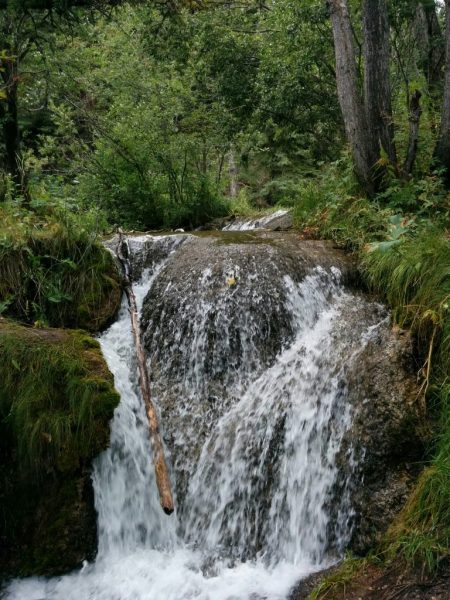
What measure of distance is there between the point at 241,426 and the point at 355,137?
15.0ft

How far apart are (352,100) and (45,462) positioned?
6.07m

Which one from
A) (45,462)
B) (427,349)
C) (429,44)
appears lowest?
(45,462)

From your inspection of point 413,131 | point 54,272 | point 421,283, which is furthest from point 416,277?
point 54,272

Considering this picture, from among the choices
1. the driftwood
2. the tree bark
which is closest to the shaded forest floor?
the driftwood

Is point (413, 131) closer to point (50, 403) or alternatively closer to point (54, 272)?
point (54, 272)

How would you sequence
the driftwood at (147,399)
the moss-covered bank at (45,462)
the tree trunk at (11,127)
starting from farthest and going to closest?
the tree trunk at (11,127) → the moss-covered bank at (45,462) → the driftwood at (147,399)

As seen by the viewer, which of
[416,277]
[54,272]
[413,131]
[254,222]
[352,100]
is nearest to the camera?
[416,277]

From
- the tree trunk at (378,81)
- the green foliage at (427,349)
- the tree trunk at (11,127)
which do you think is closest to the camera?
the green foliage at (427,349)

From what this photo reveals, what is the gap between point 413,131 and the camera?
19.7 ft

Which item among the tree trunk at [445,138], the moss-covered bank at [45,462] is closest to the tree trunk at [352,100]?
the tree trunk at [445,138]

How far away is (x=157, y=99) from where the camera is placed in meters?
10.4

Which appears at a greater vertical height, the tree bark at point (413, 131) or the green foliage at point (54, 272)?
the tree bark at point (413, 131)

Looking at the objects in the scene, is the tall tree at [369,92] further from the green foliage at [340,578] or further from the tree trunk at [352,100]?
the green foliage at [340,578]

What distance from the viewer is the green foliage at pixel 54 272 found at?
492cm
